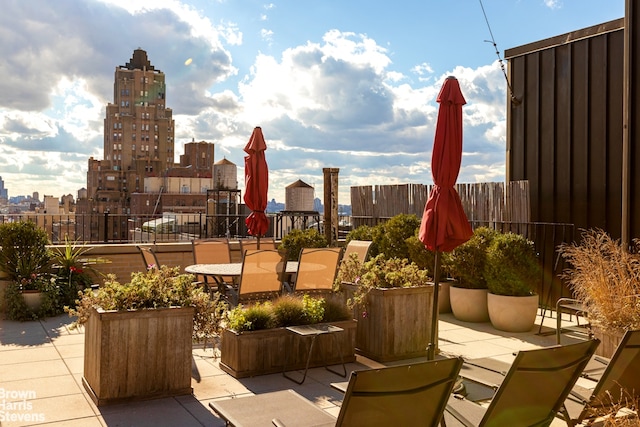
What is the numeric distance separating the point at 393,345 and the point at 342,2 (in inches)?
184

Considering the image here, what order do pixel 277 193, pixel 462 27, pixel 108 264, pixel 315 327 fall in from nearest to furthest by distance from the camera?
pixel 315 327 → pixel 462 27 → pixel 108 264 → pixel 277 193

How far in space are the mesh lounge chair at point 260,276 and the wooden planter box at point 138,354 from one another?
5.11 feet

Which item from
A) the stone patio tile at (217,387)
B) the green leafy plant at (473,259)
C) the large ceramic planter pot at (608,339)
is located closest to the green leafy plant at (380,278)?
the stone patio tile at (217,387)

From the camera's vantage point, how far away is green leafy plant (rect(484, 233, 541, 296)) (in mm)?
7320

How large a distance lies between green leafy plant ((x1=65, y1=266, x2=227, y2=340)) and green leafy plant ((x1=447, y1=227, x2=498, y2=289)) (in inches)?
157

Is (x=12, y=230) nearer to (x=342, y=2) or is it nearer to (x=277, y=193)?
(x=342, y=2)

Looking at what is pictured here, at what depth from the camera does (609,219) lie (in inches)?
337

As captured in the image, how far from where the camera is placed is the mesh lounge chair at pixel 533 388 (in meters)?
2.82

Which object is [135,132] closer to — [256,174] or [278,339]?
[256,174]

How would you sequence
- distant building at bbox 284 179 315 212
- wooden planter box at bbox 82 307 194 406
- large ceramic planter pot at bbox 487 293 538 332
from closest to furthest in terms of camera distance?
wooden planter box at bbox 82 307 194 406
large ceramic planter pot at bbox 487 293 538 332
distant building at bbox 284 179 315 212

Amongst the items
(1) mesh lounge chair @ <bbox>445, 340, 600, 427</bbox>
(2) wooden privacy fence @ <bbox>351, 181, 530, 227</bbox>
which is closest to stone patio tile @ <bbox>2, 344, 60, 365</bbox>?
(1) mesh lounge chair @ <bbox>445, 340, 600, 427</bbox>

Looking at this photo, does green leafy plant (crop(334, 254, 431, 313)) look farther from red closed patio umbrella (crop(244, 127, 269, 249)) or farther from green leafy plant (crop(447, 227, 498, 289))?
red closed patio umbrella (crop(244, 127, 269, 249))

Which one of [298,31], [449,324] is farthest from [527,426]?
[298,31]

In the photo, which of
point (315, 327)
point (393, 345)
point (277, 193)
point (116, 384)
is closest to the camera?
point (116, 384)
